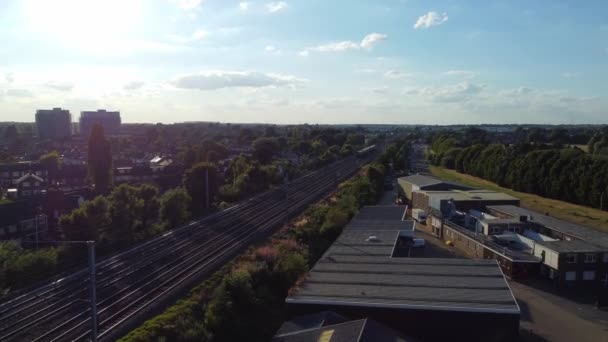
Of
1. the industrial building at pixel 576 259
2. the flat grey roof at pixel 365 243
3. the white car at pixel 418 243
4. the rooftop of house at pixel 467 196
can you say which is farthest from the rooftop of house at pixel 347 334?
the rooftop of house at pixel 467 196

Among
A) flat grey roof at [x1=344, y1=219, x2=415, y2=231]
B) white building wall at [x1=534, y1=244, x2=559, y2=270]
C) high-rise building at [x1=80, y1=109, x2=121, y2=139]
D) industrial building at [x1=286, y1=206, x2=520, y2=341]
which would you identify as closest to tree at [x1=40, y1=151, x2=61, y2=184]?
flat grey roof at [x1=344, y1=219, x2=415, y2=231]

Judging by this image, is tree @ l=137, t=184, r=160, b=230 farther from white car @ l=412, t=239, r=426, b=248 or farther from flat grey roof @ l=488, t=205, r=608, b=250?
flat grey roof @ l=488, t=205, r=608, b=250

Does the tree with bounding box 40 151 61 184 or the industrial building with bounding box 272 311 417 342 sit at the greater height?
the tree with bounding box 40 151 61 184

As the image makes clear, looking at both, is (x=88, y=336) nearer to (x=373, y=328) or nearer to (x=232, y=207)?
(x=373, y=328)

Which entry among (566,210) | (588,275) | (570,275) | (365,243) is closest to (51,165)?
(365,243)

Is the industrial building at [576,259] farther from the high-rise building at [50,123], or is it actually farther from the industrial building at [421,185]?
the high-rise building at [50,123]

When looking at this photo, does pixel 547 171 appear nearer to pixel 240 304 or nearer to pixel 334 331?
pixel 240 304

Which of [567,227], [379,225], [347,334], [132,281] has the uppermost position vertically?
[347,334]
